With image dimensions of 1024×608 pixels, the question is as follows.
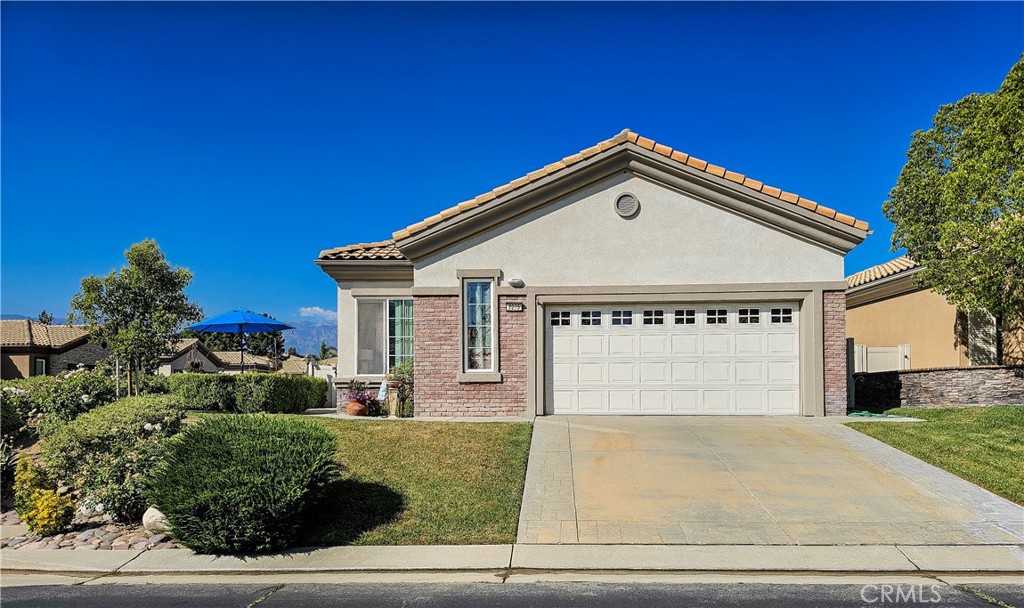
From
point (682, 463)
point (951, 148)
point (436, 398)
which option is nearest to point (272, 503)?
point (682, 463)

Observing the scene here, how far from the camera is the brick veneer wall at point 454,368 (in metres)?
13.9

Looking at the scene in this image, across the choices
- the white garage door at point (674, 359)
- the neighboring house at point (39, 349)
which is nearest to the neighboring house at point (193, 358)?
the neighboring house at point (39, 349)

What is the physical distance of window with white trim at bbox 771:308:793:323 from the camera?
Result: 45.2 ft

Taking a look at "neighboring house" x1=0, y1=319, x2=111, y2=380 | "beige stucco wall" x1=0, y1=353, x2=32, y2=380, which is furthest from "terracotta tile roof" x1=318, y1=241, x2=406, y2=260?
"beige stucco wall" x1=0, y1=353, x2=32, y2=380

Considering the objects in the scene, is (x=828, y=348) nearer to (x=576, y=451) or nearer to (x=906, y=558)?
(x=576, y=451)

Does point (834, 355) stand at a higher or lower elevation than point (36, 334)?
lower

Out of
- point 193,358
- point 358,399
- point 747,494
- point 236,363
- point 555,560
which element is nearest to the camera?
point 555,560

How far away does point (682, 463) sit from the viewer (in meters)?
9.95

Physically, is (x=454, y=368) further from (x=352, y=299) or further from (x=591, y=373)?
(x=352, y=299)

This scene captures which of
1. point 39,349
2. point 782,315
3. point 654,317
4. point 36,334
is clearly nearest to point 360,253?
point 654,317

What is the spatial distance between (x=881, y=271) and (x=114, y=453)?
23299mm

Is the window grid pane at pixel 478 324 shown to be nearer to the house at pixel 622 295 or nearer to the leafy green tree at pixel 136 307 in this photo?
the house at pixel 622 295

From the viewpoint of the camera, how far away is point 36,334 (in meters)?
35.3

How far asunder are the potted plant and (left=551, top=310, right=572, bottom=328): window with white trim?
4.54m
